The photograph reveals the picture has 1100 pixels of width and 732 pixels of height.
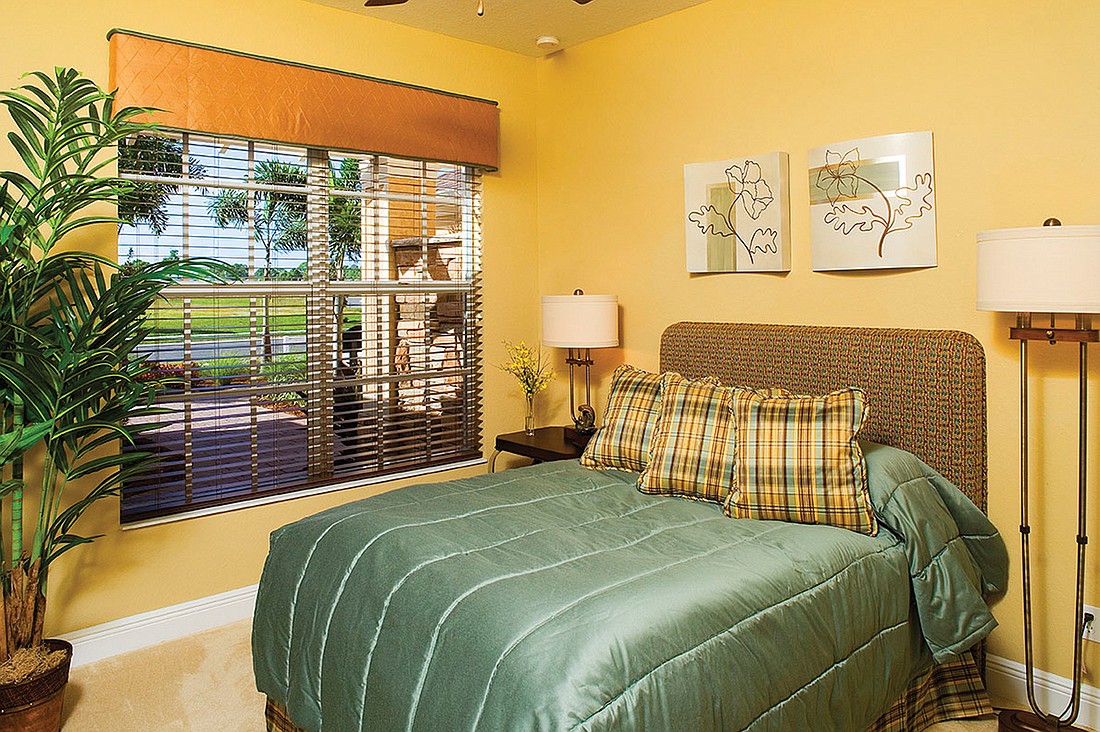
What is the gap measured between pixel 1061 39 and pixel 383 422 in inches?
125

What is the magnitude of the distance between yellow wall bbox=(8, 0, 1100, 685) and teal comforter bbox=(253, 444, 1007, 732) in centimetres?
60

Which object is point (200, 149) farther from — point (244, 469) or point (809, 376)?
point (809, 376)

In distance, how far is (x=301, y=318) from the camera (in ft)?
12.2

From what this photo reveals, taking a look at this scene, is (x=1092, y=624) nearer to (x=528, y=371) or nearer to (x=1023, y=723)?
(x=1023, y=723)

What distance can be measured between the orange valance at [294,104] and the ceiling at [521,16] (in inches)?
13.1

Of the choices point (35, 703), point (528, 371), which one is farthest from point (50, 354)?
point (528, 371)

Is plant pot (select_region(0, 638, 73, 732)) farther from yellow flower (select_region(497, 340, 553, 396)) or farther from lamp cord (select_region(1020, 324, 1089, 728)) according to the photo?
lamp cord (select_region(1020, 324, 1089, 728))

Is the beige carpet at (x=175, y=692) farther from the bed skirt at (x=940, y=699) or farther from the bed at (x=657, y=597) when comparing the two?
the bed at (x=657, y=597)

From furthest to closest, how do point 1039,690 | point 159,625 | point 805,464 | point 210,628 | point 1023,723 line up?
point 210,628
point 159,625
point 1039,690
point 805,464
point 1023,723

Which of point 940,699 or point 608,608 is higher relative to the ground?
point 608,608

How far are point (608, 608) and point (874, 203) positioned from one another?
1997 mm

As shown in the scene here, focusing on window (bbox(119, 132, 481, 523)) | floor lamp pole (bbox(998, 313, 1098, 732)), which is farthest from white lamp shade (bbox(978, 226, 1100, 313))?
window (bbox(119, 132, 481, 523))

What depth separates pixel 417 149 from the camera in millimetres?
3891

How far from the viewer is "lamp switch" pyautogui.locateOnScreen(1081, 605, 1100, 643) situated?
8.60 feet
